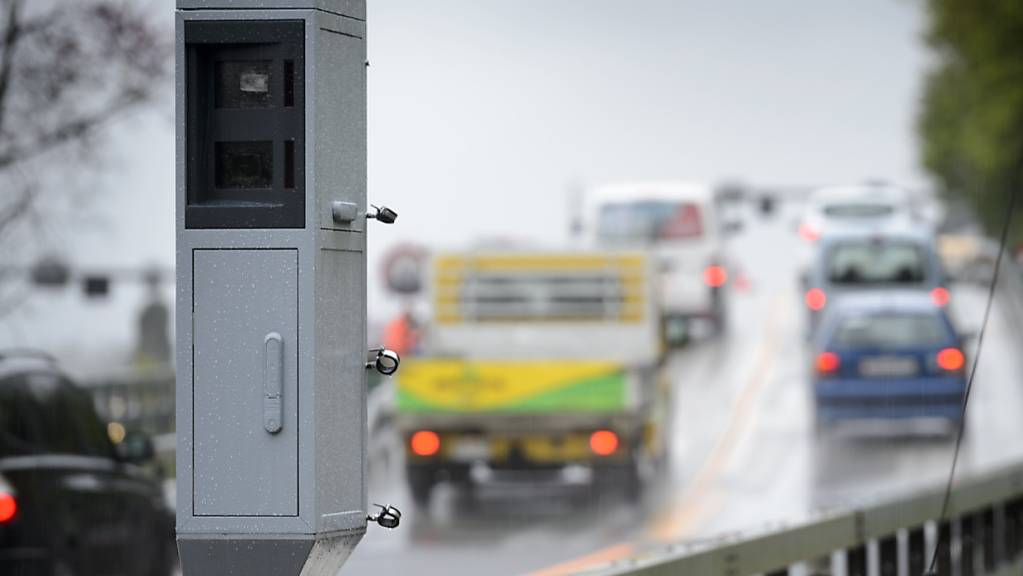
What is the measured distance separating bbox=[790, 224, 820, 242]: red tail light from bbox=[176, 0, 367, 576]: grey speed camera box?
110 ft

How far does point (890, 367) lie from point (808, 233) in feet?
44.1

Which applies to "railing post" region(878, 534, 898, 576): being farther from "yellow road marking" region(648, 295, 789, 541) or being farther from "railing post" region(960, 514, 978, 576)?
"yellow road marking" region(648, 295, 789, 541)

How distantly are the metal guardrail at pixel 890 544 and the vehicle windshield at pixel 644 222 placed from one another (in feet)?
83.5

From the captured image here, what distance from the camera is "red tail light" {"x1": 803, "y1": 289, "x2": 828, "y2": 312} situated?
3241 centimetres

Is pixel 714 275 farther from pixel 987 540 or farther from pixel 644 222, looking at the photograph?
pixel 987 540

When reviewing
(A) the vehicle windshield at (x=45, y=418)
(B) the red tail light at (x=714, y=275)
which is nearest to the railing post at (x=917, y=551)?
(A) the vehicle windshield at (x=45, y=418)

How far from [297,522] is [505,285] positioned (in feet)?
60.5

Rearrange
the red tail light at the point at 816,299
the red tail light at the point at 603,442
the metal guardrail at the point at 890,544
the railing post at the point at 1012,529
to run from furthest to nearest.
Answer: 1. the red tail light at the point at 816,299
2. the red tail light at the point at 603,442
3. the railing post at the point at 1012,529
4. the metal guardrail at the point at 890,544

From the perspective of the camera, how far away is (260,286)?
15.8 feet

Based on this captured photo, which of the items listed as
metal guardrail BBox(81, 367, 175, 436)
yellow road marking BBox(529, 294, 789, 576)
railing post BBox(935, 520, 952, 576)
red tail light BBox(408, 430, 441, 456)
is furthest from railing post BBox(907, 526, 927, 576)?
metal guardrail BBox(81, 367, 175, 436)

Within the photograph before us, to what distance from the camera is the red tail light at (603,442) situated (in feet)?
66.9

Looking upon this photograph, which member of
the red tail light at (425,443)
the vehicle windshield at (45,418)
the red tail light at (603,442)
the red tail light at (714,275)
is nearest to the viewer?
the vehicle windshield at (45,418)

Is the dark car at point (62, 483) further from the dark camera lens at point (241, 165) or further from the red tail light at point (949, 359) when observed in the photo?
the red tail light at point (949, 359)

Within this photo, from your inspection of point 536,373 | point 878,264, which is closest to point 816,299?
point 878,264
